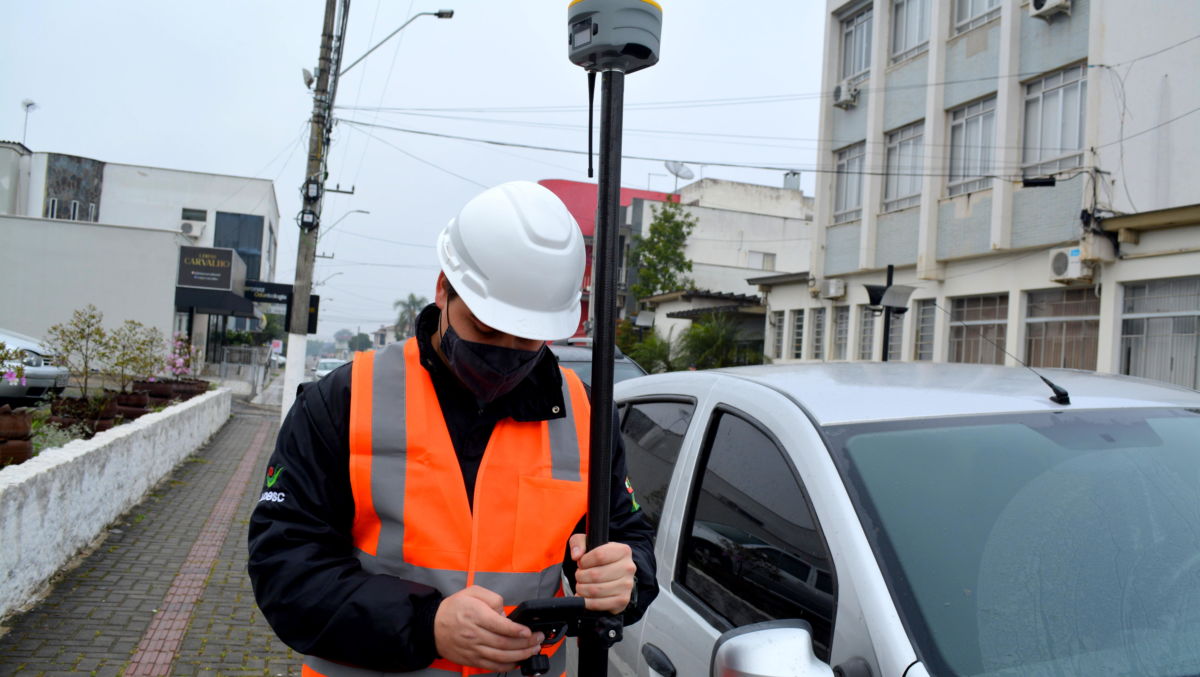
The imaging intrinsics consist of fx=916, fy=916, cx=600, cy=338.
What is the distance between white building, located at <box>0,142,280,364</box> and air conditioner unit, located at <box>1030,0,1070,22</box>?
2781cm

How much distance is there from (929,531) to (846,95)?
2208cm

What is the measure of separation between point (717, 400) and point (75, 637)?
432 centimetres

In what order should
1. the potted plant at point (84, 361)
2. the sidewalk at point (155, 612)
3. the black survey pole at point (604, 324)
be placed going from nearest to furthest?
the black survey pole at point (604, 324) → the sidewalk at point (155, 612) → the potted plant at point (84, 361)

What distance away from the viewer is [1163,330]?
46.0 feet

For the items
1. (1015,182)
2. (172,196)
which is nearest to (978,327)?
(1015,182)

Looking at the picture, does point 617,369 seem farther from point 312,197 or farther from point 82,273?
point 82,273

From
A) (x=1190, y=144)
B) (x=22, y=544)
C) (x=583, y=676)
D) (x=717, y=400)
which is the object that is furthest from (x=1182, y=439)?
(x=1190, y=144)

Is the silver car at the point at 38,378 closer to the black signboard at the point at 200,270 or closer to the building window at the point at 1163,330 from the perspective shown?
the black signboard at the point at 200,270

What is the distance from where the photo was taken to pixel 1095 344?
50.3ft

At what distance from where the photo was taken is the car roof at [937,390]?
7.82 feet

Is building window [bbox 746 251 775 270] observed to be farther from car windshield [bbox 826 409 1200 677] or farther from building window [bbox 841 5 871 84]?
car windshield [bbox 826 409 1200 677]

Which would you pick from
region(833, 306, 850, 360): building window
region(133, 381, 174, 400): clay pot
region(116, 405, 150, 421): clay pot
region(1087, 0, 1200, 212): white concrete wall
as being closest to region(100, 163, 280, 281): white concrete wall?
region(133, 381, 174, 400): clay pot

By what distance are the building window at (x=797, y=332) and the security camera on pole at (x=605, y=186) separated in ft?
79.5

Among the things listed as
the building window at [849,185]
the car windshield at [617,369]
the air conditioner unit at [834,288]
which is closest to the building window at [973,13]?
the building window at [849,185]
